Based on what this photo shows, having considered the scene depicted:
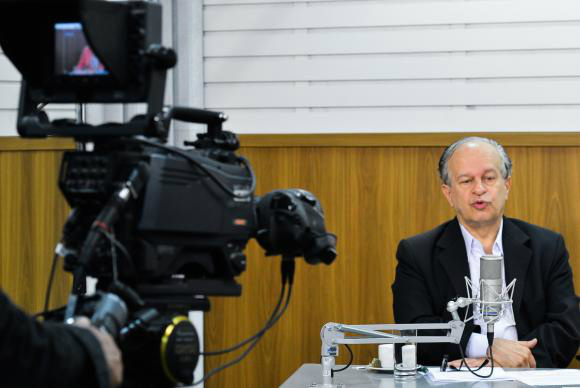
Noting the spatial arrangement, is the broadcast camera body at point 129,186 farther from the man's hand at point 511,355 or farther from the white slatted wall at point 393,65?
the white slatted wall at point 393,65

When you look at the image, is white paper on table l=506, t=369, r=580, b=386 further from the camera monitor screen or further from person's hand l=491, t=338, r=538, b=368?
the camera monitor screen

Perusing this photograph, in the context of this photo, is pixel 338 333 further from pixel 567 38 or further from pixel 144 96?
pixel 567 38

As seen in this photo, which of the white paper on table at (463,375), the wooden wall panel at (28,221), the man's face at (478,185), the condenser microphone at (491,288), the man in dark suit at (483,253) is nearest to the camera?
the condenser microphone at (491,288)

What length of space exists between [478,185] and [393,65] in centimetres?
111

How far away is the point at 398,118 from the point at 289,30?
2.51ft

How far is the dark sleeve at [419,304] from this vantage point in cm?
402

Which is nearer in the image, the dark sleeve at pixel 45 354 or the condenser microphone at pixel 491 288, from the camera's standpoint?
the dark sleeve at pixel 45 354

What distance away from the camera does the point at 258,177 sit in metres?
5.21

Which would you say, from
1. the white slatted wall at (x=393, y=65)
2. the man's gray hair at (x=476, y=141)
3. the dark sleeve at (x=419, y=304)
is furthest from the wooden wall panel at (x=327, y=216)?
the dark sleeve at (x=419, y=304)

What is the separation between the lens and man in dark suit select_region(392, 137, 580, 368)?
4.17 m

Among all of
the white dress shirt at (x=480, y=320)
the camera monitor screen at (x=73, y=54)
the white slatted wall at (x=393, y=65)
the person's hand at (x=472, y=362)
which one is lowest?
the person's hand at (x=472, y=362)

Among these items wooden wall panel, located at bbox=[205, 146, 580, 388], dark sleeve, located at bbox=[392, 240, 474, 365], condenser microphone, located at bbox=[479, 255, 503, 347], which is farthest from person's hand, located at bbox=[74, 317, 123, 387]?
wooden wall panel, located at bbox=[205, 146, 580, 388]

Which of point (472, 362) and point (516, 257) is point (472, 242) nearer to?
point (516, 257)

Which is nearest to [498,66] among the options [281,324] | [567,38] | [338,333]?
[567,38]
